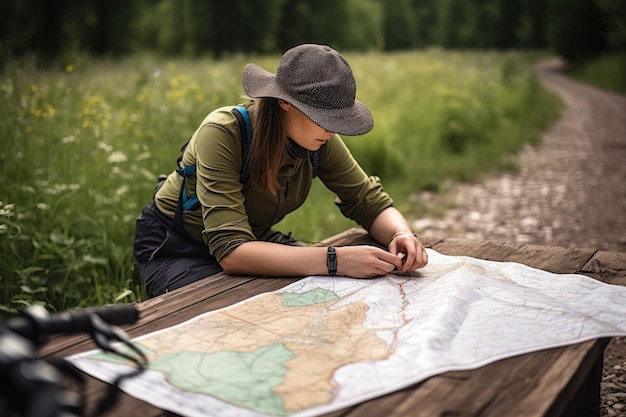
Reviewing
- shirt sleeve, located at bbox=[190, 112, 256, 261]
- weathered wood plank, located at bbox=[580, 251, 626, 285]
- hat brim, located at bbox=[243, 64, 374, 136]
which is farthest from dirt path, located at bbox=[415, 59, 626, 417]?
shirt sleeve, located at bbox=[190, 112, 256, 261]

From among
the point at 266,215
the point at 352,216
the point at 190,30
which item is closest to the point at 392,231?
the point at 352,216

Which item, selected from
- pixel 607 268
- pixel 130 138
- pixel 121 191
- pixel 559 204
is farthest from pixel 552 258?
pixel 559 204

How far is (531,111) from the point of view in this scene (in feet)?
42.5

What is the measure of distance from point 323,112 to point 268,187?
42cm

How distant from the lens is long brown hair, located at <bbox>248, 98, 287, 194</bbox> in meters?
2.52

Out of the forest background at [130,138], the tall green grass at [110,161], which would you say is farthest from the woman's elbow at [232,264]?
the forest background at [130,138]

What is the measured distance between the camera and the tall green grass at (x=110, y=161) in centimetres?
346

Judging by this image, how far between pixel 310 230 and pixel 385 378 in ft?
11.8

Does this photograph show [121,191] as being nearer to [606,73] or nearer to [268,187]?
[268,187]

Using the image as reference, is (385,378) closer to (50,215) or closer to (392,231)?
(392,231)

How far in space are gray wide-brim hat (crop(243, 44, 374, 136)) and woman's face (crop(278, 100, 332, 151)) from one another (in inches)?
3.6

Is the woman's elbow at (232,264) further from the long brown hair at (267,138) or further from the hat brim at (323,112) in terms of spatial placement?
the hat brim at (323,112)

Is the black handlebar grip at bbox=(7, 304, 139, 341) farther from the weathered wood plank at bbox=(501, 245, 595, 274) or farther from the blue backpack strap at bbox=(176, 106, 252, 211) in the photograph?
the weathered wood plank at bbox=(501, 245, 595, 274)

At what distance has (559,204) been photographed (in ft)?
22.0
